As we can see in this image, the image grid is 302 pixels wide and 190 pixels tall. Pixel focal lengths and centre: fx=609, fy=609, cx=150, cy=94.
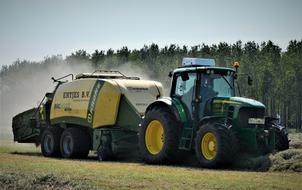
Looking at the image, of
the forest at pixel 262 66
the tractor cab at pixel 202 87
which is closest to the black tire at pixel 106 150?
the tractor cab at pixel 202 87

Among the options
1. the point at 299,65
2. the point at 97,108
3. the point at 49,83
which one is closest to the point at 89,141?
the point at 97,108

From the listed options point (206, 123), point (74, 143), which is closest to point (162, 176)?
point (206, 123)

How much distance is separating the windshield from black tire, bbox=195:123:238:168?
1602mm

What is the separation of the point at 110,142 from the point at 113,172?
274 inches

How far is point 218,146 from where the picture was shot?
17.6 metres

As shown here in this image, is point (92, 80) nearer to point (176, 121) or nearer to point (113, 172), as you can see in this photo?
point (176, 121)

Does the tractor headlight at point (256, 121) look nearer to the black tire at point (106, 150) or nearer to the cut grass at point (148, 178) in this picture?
the cut grass at point (148, 178)

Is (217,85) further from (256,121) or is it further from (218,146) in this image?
(218,146)

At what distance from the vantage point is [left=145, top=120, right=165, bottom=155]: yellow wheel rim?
2067cm

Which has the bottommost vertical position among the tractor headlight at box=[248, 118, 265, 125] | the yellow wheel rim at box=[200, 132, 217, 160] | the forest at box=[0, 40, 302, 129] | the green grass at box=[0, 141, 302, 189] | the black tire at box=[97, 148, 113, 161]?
the green grass at box=[0, 141, 302, 189]

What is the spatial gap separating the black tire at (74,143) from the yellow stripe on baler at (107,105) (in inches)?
47.2

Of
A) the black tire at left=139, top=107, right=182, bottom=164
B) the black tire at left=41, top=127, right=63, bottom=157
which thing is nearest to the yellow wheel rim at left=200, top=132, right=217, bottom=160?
the black tire at left=139, top=107, right=182, bottom=164

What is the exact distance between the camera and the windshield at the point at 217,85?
19.6m

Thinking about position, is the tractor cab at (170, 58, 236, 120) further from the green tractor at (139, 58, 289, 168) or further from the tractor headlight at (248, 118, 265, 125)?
the tractor headlight at (248, 118, 265, 125)
